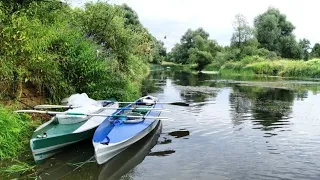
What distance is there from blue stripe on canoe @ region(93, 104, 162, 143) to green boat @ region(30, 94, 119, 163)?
0.38m

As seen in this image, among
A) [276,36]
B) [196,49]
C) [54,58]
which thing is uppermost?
[276,36]

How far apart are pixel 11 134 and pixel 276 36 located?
65.6m

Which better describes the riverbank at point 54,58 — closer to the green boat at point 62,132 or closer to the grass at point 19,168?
the grass at point 19,168

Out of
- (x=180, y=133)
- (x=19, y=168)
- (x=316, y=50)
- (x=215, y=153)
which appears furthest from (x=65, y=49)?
(x=316, y=50)

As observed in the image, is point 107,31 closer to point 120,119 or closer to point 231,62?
point 120,119

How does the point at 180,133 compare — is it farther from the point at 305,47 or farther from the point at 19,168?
the point at 305,47

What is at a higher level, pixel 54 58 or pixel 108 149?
pixel 54 58

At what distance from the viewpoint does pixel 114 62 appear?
1462 cm

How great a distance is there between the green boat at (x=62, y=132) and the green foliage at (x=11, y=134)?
0.51m

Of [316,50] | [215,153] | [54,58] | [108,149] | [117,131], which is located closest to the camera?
[108,149]

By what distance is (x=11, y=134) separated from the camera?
27.6 feet

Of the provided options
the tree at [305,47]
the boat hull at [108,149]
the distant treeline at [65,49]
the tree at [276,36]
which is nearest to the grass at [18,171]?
the boat hull at [108,149]

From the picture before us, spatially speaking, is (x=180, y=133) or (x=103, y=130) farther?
(x=180, y=133)

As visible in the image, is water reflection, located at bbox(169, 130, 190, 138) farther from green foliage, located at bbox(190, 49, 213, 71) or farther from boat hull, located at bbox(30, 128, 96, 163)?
green foliage, located at bbox(190, 49, 213, 71)
